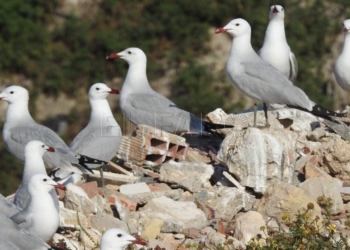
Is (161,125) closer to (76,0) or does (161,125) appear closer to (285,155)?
(285,155)

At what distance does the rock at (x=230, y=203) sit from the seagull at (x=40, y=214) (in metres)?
1.56

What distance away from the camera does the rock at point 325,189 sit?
8891 mm

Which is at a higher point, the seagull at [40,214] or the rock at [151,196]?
the seagull at [40,214]

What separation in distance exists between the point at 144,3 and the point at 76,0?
134 centimetres

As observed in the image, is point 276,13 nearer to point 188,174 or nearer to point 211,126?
point 211,126

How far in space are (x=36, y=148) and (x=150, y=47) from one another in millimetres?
10756

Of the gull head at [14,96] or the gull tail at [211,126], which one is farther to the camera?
the gull tail at [211,126]

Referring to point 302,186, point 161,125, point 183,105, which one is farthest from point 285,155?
point 183,105

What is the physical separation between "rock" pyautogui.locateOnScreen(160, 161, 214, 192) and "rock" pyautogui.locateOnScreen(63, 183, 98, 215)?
99 cm

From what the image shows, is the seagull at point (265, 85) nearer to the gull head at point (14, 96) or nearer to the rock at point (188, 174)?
the rock at point (188, 174)

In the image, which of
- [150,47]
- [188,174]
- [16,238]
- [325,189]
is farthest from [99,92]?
[150,47]

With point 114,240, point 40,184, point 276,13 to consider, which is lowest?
point 40,184

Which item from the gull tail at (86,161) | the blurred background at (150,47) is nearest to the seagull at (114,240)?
the gull tail at (86,161)

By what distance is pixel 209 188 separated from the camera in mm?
9570
